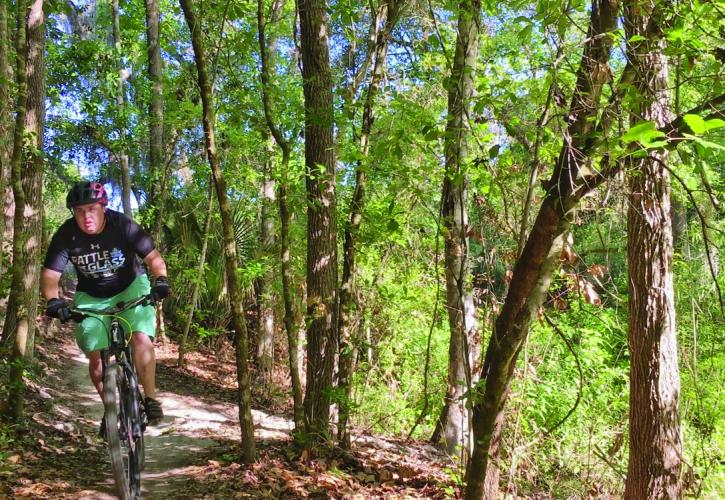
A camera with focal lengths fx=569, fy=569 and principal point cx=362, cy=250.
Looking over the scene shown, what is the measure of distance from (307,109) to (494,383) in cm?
301

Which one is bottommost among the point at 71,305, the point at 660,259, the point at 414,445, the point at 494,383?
the point at 414,445

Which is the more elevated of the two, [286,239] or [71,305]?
[286,239]

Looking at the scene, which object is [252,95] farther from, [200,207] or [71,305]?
[200,207]

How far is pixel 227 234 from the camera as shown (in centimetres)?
498

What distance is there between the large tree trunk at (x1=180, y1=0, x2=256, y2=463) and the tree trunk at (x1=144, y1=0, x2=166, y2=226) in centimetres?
758

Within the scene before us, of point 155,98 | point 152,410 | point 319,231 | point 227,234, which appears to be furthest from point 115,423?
point 155,98

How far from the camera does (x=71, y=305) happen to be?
162 inches

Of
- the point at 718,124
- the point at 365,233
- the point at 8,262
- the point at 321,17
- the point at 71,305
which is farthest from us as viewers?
the point at 8,262

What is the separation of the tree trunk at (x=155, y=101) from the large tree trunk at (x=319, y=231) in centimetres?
737

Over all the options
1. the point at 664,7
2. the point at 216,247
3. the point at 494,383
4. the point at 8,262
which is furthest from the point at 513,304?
the point at 216,247

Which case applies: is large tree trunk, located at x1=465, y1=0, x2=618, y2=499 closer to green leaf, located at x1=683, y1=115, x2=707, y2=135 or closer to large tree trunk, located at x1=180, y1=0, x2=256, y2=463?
green leaf, located at x1=683, y1=115, x2=707, y2=135

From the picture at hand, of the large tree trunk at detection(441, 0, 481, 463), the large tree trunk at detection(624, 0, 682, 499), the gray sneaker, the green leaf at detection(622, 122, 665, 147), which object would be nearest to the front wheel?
the gray sneaker

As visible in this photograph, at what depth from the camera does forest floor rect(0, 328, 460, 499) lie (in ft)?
15.2

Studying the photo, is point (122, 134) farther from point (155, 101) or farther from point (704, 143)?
point (704, 143)
